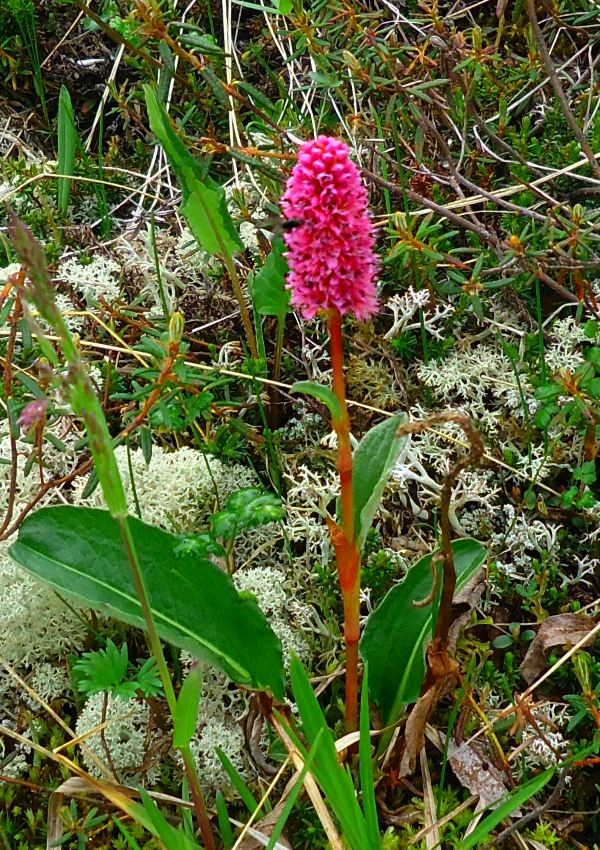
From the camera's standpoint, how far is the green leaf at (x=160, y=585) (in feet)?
6.16

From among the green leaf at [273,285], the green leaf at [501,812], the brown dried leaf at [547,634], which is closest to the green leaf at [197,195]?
the green leaf at [273,285]

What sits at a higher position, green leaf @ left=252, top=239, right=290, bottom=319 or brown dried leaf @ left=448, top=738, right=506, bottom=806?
green leaf @ left=252, top=239, right=290, bottom=319

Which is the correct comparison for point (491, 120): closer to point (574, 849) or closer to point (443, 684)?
point (443, 684)

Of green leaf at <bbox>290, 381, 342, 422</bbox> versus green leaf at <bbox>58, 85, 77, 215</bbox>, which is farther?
green leaf at <bbox>58, 85, 77, 215</bbox>

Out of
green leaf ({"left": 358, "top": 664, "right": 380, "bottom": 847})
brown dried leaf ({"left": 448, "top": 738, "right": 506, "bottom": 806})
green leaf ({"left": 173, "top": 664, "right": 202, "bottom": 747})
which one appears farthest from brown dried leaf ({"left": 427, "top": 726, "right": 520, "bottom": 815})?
green leaf ({"left": 173, "top": 664, "right": 202, "bottom": 747})

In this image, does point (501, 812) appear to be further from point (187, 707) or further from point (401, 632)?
point (187, 707)

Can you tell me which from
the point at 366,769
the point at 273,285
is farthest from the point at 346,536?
the point at 273,285

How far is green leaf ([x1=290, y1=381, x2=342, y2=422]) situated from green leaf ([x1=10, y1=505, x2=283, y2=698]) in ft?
1.89

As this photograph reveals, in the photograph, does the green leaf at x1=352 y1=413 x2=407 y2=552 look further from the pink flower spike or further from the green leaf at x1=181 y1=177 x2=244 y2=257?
the green leaf at x1=181 y1=177 x2=244 y2=257

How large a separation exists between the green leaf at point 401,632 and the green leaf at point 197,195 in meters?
1.03

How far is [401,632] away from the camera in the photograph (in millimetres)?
1948

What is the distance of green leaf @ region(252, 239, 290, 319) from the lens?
2285mm

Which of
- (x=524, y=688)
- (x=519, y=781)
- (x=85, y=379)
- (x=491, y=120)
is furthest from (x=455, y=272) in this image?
(x=85, y=379)

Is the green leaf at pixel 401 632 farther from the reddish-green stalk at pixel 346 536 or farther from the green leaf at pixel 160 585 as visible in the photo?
the green leaf at pixel 160 585
